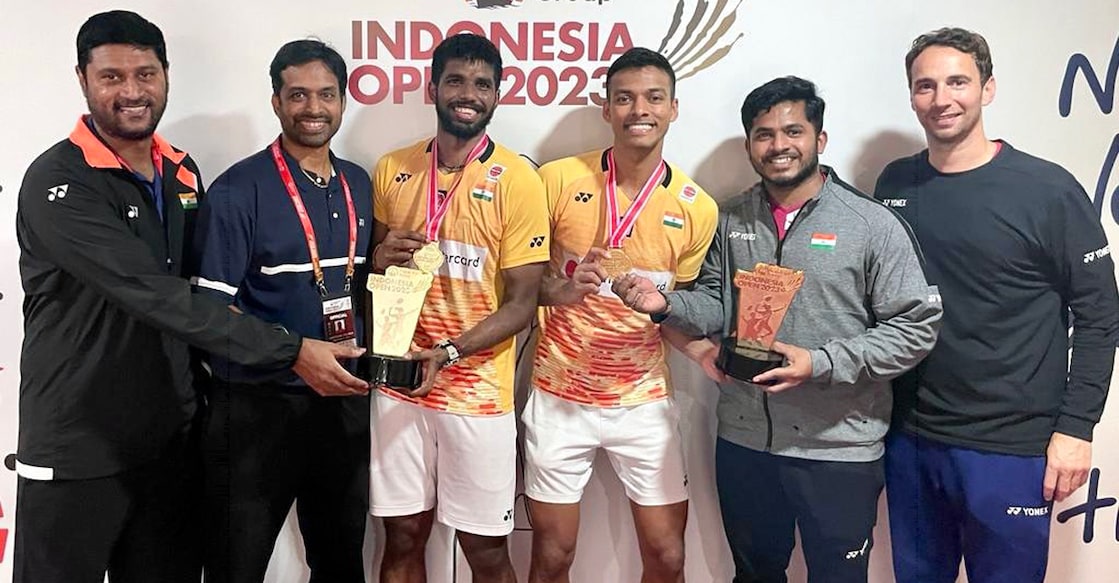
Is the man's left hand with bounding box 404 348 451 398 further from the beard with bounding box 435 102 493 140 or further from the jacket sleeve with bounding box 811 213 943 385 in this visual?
the jacket sleeve with bounding box 811 213 943 385

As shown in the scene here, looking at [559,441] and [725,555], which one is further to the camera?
[725,555]

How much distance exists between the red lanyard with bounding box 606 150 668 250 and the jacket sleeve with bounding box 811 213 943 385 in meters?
0.57

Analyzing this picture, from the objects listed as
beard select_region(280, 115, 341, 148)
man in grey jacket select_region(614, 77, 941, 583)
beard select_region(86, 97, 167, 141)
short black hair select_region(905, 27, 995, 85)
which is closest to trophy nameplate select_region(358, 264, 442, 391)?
beard select_region(280, 115, 341, 148)

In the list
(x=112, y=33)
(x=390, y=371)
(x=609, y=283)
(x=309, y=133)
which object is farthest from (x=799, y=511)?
(x=112, y=33)

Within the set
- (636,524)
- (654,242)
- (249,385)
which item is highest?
(654,242)

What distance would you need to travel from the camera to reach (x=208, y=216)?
1.92m

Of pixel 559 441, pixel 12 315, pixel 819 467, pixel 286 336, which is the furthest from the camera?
pixel 12 315

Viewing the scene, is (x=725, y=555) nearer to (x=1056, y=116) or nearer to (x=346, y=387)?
(x=346, y=387)

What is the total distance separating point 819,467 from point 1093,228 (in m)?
0.89

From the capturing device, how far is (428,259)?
1948mm

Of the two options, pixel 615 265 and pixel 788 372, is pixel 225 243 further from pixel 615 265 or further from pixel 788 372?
pixel 788 372

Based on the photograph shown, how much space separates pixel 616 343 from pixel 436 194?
623 millimetres

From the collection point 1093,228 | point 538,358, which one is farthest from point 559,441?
point 1093,228

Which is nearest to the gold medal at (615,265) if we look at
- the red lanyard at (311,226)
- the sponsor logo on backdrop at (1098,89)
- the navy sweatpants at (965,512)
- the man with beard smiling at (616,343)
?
the man with beard smiling at (616,343)
